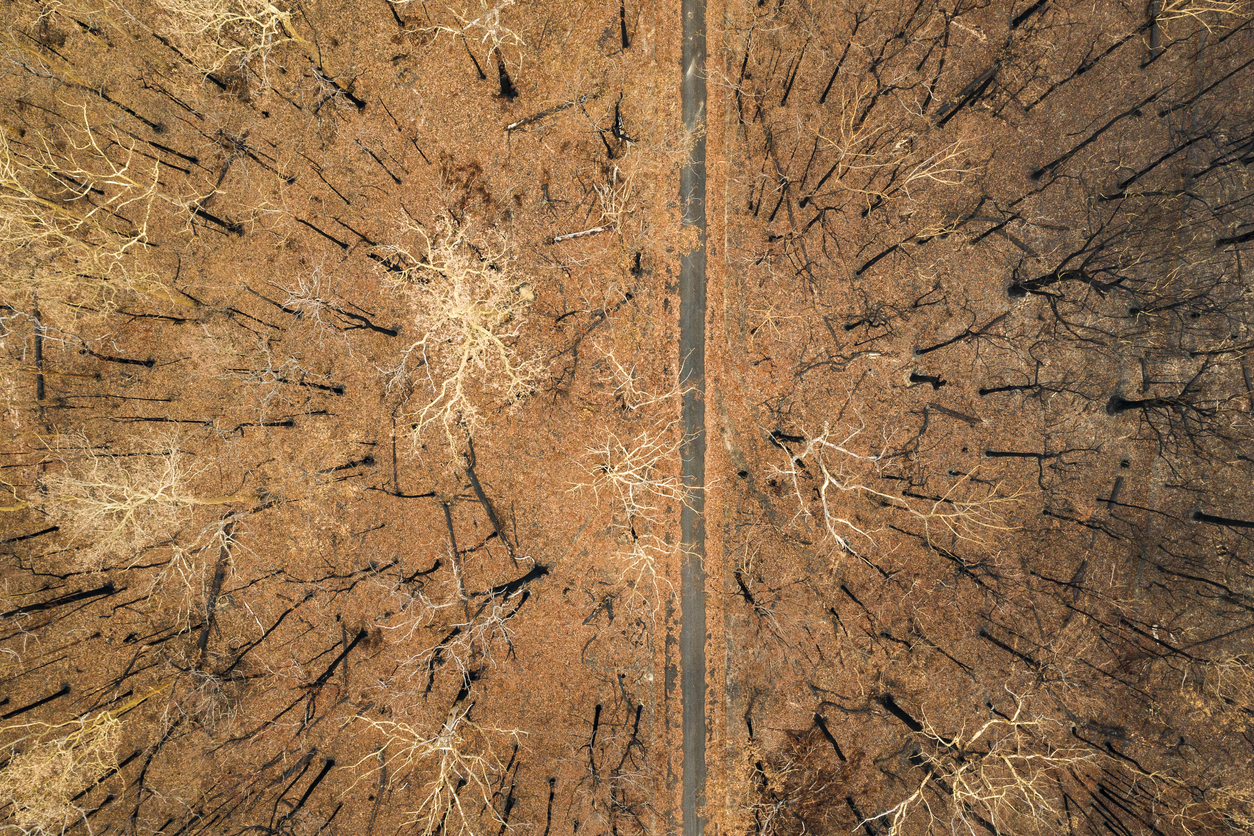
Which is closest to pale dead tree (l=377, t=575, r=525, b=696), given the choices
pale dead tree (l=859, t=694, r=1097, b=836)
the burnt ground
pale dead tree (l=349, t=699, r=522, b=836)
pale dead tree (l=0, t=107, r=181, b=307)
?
the burnt ground

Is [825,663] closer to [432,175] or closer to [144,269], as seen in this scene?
[432,175]

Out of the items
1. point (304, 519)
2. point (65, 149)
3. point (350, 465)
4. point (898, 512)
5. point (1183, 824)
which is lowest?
point (1183, 824)

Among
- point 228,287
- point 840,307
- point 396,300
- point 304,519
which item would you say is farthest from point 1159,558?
point 228,287

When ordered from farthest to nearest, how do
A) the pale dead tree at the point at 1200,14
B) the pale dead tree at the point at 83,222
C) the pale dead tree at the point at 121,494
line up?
the pale dead tree at the point at 121,494
the pale dead tree at the point at 83,222
the pale dead tree at the point at 1200,14

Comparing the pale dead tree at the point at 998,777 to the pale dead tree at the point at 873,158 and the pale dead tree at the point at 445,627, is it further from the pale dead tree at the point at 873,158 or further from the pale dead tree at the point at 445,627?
the pale dead tree at the point at 873,158

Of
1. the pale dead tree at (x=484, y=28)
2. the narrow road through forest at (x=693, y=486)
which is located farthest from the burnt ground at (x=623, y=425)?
the narrow road through forest at (x=693, y=486)
